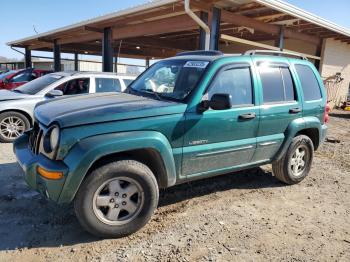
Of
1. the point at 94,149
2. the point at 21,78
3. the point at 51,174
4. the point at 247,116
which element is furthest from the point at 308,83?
the point at 21,78

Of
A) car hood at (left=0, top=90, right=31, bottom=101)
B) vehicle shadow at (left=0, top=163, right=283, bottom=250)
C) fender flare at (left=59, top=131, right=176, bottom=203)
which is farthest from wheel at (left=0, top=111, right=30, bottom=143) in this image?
fender flare at (left=59, top=131, right=176, bottom=203)

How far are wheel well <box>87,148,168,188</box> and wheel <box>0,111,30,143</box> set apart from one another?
15.0 feet

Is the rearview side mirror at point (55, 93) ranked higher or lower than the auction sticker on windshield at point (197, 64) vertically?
lower

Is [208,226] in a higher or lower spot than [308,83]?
lower

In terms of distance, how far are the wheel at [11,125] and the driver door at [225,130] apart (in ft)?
15.7

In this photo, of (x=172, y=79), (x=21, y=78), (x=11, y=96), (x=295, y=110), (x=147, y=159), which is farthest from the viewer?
(x=21, y=78)

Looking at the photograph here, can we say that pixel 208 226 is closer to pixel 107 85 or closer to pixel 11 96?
pixel 107 85

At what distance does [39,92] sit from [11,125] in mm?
Answer: 919

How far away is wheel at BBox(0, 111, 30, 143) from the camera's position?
6.69 metres

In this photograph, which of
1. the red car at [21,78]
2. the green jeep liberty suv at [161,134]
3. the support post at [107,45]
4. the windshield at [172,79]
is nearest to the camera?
the green jeep liberty suv at [161,134]

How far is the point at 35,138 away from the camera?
346 cm

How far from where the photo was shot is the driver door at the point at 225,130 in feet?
11.6

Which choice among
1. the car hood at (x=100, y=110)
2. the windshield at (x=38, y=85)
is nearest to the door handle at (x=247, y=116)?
the car hood at (x=100, y=110)

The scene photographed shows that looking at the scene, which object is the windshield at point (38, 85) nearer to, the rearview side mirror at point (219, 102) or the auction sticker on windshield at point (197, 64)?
the auction sticker on windshield at point (197, 64)
